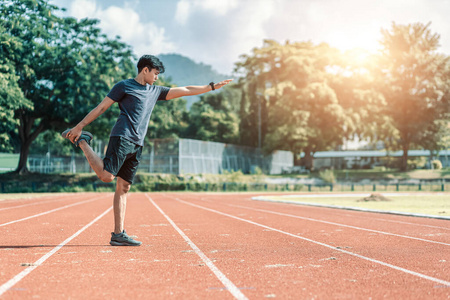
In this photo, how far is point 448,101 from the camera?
51.6 meters

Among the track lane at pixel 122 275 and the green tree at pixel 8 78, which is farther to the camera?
the green tree at pixel 8 78

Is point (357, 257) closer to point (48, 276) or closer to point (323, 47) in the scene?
point (48, 276)

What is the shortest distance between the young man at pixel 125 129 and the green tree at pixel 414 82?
164ft

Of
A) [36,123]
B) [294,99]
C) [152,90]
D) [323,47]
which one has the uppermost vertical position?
[323,47]

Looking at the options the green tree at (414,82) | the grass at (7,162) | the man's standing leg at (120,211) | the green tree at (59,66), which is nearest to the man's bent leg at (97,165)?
the man's standing leg at (120,211)

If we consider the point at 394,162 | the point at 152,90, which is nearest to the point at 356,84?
the point at 394,162

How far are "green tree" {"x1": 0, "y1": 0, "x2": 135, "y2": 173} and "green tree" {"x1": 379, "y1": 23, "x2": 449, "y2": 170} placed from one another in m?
31.7

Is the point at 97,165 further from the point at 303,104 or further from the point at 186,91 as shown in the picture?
the point at 303,104

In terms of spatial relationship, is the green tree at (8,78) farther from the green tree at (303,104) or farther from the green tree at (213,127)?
the green tree at (213,127)

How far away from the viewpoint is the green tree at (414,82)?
168 ft

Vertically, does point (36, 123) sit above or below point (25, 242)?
above

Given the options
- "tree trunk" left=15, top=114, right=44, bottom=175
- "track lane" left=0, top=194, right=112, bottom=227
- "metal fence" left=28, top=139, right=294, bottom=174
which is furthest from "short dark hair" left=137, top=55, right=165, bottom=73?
"metal fence" left=28, top=139, right=294, bottom=174

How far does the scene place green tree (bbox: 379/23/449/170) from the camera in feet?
168

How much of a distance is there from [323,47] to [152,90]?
52.2 m
